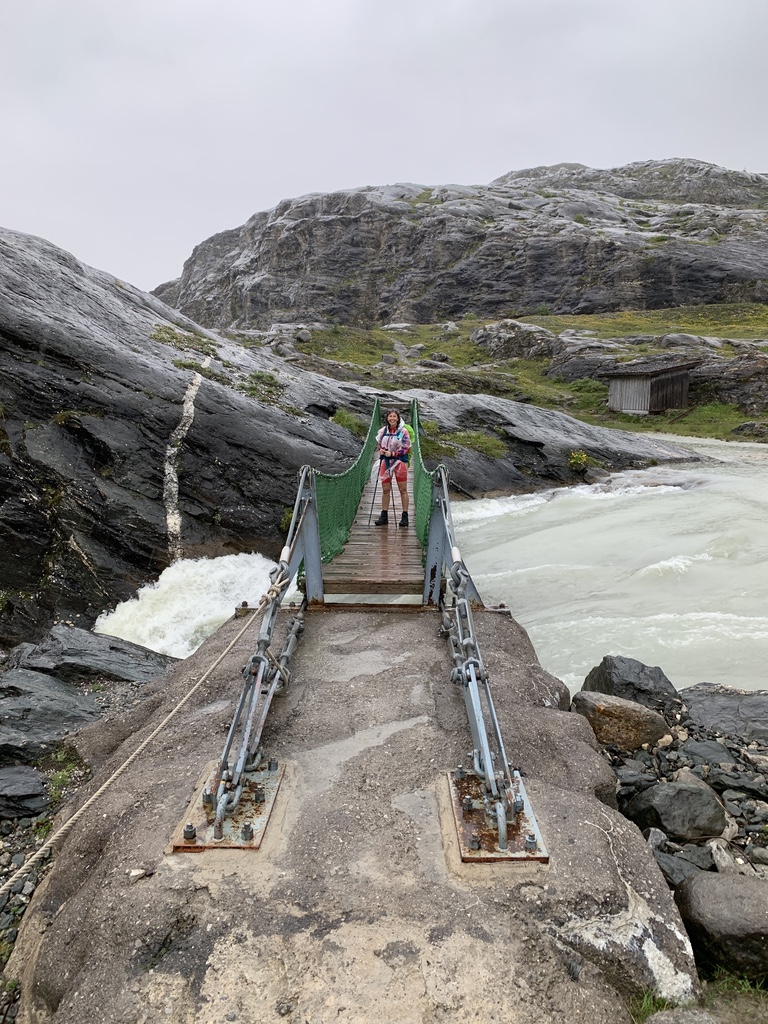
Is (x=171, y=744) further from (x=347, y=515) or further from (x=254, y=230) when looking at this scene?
(x=254, y=230)

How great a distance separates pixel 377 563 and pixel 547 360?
145 ft

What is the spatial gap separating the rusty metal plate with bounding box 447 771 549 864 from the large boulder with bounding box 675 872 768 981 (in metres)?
0.87

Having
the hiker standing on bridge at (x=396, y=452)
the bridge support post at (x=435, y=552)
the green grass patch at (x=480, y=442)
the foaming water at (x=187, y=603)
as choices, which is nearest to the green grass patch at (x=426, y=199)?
the green grass patch at (x=480, y=442)

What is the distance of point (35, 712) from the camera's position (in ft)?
19.2

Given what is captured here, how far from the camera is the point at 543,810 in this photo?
3.03m

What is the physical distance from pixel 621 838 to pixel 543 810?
380 millimetres

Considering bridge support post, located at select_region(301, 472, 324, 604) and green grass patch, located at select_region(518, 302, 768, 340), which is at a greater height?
green grass patch, located at select_region(518, 302, 768, 340)

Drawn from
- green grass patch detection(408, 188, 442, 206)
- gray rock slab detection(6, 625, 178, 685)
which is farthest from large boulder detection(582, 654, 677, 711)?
green grass patch detection(408, 188, 442, 206)

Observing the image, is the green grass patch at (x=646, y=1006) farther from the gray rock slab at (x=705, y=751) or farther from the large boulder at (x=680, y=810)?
the gray rock slab at (x=705, y=751)

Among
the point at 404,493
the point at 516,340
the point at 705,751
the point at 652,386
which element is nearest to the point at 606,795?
the point at 705,751

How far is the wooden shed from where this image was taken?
35.4 meters

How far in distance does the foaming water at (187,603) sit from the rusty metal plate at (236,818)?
679 cm

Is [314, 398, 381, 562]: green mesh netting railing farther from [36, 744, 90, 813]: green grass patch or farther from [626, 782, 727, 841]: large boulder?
[626, 782, 727, 841]: large boulder

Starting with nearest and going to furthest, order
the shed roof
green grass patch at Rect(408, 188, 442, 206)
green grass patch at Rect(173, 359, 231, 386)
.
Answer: green grass patch at Rect(173, 359, 231, 386), the shed roof, green grass patch at Rect(408, 188, 442, 206)
